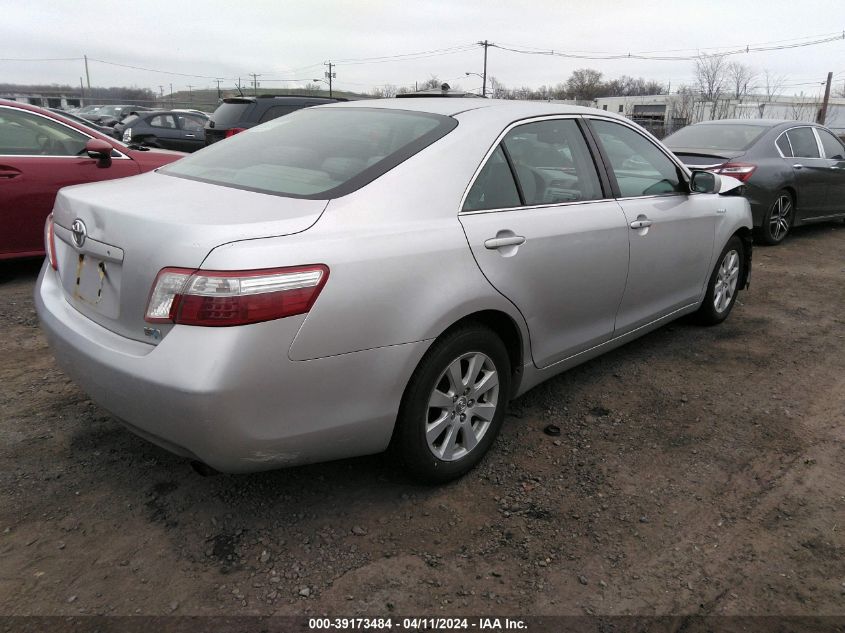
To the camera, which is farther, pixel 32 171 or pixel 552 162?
pixel 32 171

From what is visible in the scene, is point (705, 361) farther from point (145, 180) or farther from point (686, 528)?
point (145, 180)

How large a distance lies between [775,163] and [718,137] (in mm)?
765

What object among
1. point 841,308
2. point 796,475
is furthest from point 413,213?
point 841,308

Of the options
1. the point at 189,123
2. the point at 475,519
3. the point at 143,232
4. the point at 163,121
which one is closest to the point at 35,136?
the point at 143,232

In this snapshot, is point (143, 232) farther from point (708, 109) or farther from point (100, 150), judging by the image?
point (708, 109)

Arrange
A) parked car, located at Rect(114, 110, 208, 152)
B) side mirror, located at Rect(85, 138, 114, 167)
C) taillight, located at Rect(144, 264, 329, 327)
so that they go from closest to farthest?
taillight, located at Rect(144, 264, 329, 327) < side mirror, located at Rect(85, 138, 114, 167) < parked car, located at Rect(114, 110, 208, 152)

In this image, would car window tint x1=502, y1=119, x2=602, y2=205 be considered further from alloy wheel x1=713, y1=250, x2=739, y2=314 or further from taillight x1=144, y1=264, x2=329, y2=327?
alloy wheel x1=713, y1=250, x2=739, y2=314

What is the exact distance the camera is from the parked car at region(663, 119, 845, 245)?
25.1 feet

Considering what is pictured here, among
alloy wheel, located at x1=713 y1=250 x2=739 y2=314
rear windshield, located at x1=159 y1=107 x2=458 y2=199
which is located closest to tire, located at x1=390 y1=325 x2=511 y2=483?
rear windshield, located at x1=159 y1=107 x2=458 y2=199

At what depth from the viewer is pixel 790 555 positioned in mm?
2438

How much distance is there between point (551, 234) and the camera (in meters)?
3.00

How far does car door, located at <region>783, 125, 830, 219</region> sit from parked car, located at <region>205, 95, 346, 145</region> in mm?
6518

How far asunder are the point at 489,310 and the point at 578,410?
3.86ft

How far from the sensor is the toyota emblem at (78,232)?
8.07 ft
